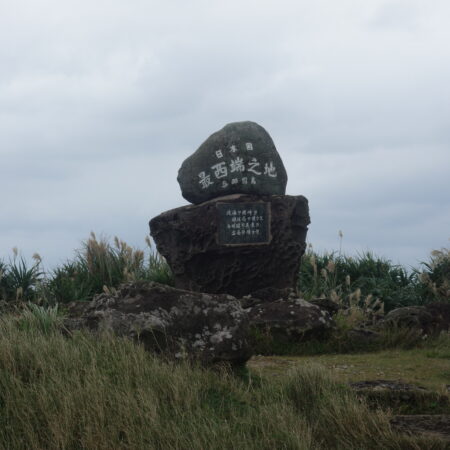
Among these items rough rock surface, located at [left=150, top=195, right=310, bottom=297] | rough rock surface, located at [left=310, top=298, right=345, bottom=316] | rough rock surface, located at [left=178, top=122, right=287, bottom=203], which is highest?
rough rock surface, located at [left=178, top=122, right=287, bottom=203]

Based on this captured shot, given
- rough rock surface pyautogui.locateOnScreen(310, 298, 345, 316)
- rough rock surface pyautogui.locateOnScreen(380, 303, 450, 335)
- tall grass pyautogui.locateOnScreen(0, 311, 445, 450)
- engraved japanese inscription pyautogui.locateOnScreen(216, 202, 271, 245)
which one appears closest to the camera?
tall grass pyautogui.locateOnScreen(0, 311, 445, 450)

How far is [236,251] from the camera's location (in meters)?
12.4

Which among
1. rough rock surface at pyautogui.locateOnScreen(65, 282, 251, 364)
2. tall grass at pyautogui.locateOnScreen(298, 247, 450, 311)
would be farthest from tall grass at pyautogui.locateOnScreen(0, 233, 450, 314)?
rough rock surface at pyautogui.locateOnScreen(65, 282, 251, 364)

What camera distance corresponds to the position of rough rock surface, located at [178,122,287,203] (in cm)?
1263

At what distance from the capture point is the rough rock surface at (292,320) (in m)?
9.77

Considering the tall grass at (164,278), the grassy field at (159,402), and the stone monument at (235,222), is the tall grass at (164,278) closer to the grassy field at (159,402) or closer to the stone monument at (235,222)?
the stone monument at (235,222)

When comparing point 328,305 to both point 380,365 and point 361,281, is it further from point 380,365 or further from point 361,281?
point 361,281

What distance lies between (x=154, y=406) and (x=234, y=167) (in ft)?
25.8

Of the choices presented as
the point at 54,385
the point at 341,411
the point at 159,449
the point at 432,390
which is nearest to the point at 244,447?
the point at 159,449

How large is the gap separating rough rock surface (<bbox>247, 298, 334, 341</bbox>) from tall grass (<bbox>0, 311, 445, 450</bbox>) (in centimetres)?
335

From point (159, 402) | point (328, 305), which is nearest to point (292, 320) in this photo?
point (328, 305)

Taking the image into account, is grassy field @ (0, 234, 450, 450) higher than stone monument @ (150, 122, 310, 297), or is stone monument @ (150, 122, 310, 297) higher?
stone monument @ (150, 122, 310, 297)

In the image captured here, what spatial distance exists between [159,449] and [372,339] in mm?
5971

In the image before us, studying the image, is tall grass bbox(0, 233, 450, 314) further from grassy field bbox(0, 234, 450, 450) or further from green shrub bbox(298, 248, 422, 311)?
grassy field bbox(0, 234, 450, 450)
